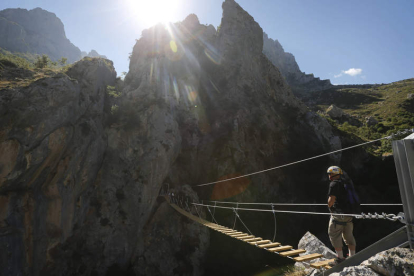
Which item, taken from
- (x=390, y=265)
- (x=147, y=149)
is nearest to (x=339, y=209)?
(x=390, y=265)

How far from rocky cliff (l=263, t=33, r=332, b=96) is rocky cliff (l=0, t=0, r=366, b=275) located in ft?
149

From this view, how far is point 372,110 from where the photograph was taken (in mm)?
43656

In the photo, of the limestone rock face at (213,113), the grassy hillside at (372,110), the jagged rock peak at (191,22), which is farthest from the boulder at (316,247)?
the jagged rock peak at (191,22)

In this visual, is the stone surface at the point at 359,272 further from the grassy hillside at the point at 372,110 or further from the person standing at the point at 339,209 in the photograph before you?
the grassy hillside at the point at 372,110

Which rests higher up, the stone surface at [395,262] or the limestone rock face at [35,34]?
the limestone rock face at [35,34]

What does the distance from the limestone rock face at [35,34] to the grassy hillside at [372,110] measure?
86.5 metres

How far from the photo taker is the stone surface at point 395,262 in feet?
8.50

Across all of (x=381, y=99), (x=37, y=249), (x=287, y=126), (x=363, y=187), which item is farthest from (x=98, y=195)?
(x=381, y=99)

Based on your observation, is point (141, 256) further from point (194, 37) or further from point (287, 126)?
point (194, 37)

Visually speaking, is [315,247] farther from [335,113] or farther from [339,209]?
[335,113]

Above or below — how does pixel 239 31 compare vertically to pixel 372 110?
above

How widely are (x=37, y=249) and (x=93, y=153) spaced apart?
5.37m

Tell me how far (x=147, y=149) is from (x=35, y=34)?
3803 inches

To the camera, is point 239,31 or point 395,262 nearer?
point 395,262
